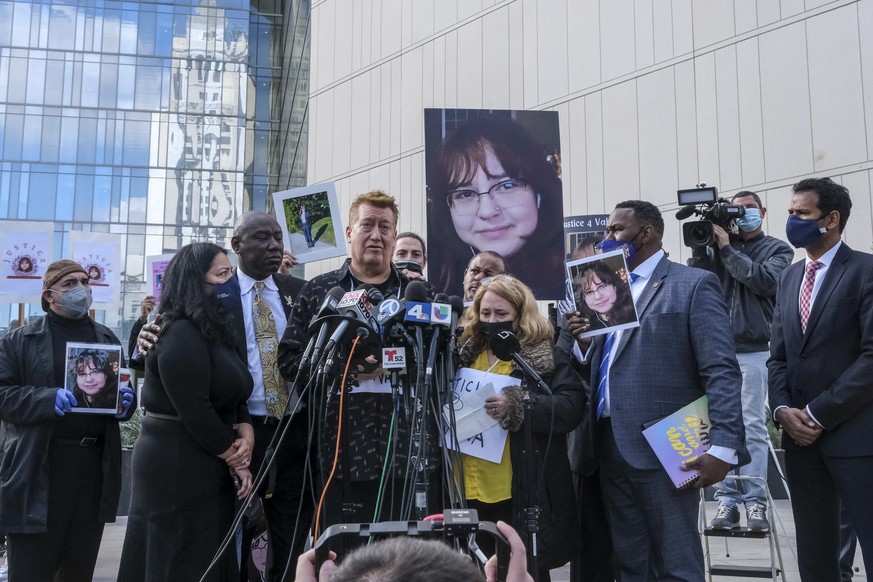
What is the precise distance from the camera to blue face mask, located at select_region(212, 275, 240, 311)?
4.12 meters

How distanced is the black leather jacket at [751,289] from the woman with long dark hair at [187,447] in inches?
116

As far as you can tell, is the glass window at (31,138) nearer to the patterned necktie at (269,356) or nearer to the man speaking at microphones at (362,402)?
the patterned necktie at (269,356)

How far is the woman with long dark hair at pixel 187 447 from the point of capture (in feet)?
12.4

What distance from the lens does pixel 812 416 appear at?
3.81 metres

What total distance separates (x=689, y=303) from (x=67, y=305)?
11.2ft

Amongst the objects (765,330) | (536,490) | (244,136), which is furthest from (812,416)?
(244,136)

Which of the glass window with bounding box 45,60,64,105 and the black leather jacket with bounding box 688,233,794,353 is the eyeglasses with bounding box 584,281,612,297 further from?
the glass window with bounding box 45,60,64,105

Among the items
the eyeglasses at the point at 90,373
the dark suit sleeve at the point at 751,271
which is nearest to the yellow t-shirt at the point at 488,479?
the dark suit sleeve at the point at 751,271

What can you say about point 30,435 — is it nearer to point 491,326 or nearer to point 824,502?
point 491,326

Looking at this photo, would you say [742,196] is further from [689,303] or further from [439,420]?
[439,420]

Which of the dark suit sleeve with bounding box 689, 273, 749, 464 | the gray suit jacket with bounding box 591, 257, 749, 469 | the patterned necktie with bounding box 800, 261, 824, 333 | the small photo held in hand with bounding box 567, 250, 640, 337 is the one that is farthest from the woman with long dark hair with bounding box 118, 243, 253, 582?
the patterned necktie with bounding box 800, 261, 824, 333

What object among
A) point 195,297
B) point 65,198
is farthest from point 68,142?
point 195,297

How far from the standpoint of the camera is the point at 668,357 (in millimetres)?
3816

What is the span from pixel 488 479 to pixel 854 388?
1.67 metres
